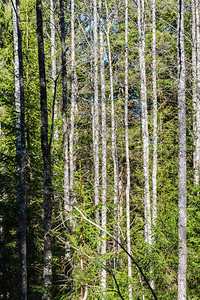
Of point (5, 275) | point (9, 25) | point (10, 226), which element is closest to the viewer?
point (5, 275)

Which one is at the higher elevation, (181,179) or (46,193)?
(181,179)

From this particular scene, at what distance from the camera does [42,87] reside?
4.09 metres

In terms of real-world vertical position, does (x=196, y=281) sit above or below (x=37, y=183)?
below

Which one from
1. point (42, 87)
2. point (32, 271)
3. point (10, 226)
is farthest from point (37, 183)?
point (42, 87)

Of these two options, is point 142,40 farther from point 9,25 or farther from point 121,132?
point 9,25

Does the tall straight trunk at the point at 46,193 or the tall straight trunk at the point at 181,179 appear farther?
the tall straight trunk at the point at 181,179

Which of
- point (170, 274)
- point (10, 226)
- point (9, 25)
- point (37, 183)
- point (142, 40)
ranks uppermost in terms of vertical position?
point (9, 25)

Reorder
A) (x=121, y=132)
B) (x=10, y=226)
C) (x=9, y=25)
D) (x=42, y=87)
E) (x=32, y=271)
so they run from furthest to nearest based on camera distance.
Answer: (x=121, y=132) < (x=9, y=25) < (x=10, y=226) < (x=32, y=271) < (x=42, y=87)

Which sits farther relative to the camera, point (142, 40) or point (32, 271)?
point (142, 40)

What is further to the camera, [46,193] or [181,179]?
[181,179]

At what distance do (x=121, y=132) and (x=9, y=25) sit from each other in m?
7.95

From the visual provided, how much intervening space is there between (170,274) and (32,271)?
4148 mm

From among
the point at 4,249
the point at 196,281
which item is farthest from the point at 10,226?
the point at 196,281

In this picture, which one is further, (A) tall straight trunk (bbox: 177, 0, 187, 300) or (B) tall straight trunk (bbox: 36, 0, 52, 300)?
(A) tall straight trunk (bbox: 177, 0, 187, 300)
